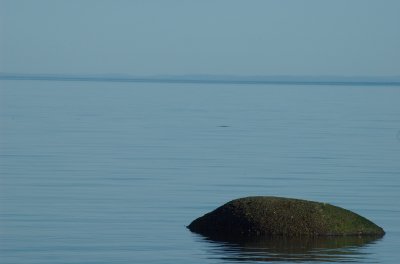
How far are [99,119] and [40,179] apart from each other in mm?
39102

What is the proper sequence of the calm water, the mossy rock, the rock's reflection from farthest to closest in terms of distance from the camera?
the mossy rock, the calm water, the rock's reflection

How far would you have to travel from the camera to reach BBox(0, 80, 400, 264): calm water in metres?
20.0

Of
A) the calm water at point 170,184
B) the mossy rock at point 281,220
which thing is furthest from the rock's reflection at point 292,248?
the mossy rock at point 281,220

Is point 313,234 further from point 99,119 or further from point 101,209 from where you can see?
point 99,119

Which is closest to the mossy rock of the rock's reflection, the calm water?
the rock's reflection

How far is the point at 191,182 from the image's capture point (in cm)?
3189

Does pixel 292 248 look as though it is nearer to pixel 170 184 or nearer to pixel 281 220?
pixel 281 220

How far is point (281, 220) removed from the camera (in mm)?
21625

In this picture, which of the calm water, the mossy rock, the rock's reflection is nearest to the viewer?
the rock's reflection

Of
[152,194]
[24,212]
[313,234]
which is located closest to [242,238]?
[313,234]

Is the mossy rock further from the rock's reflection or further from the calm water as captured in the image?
the calm water

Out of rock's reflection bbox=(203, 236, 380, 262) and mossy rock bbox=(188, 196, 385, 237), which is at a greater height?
mossy rock bbox=(188, 196, 385, 237)

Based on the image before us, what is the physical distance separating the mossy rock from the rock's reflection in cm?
29

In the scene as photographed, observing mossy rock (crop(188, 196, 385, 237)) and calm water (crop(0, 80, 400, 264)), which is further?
mossy rock (crop(188, 196, 385, 237))
